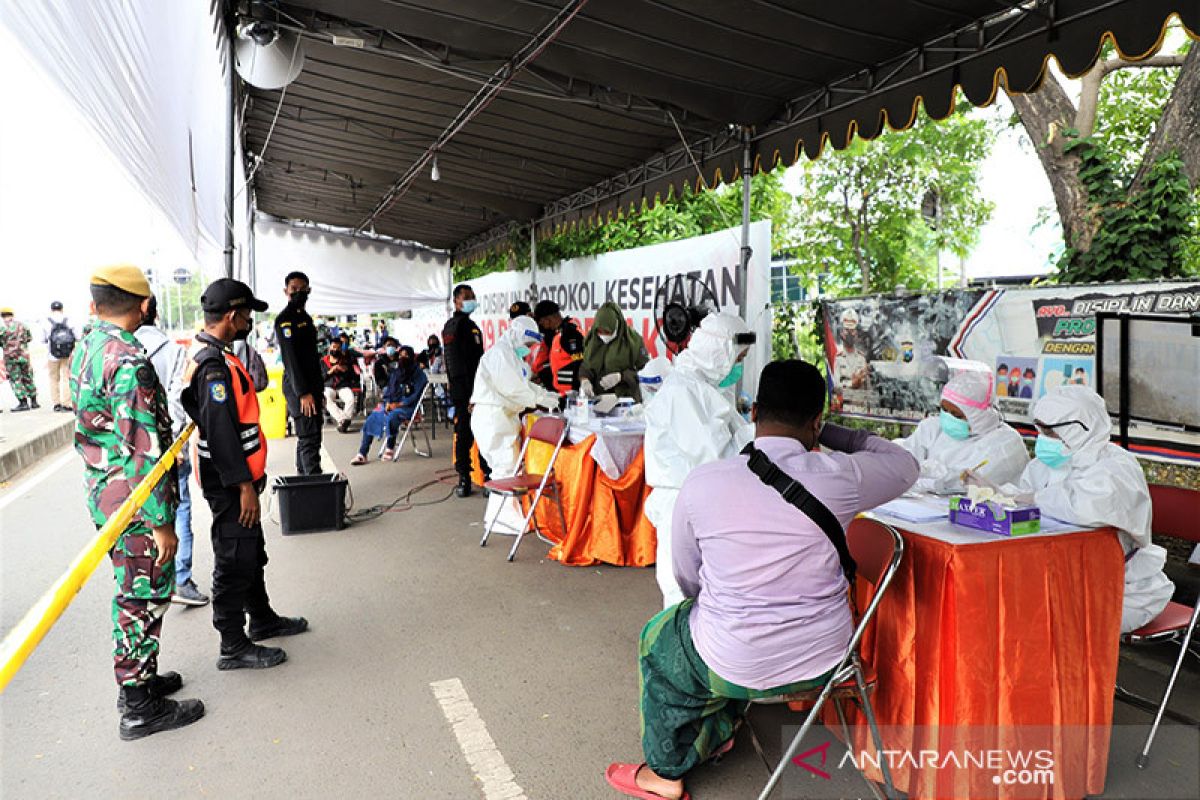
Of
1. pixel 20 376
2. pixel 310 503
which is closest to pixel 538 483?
pixel 310 503

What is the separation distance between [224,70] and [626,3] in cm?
271

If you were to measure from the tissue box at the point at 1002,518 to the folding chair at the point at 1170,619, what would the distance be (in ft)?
2.18

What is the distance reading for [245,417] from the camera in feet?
10.2

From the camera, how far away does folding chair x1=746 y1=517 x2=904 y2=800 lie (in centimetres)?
206

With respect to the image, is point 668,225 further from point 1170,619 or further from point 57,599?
point 57,599

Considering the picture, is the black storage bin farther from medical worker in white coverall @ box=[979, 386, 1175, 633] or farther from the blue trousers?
medical worker in white coverall @ box=[979, 386, 1175, 633]

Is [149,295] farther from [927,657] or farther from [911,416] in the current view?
[911,416]

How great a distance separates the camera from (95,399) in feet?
8.36

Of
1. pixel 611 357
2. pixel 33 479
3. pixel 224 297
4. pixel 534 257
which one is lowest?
pixel 33 479

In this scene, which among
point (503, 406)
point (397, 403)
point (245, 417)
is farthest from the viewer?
point (397, 403)

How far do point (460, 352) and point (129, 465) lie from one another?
163 inches

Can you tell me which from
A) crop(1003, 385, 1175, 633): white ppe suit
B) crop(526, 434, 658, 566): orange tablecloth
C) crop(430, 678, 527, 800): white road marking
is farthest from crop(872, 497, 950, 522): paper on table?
crop(526, 434, 658, 566): orange tablecloth

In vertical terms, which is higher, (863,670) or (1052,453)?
(1052,453)

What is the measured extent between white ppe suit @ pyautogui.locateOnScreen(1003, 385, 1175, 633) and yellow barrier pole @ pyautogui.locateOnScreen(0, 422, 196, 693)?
2695 mm
